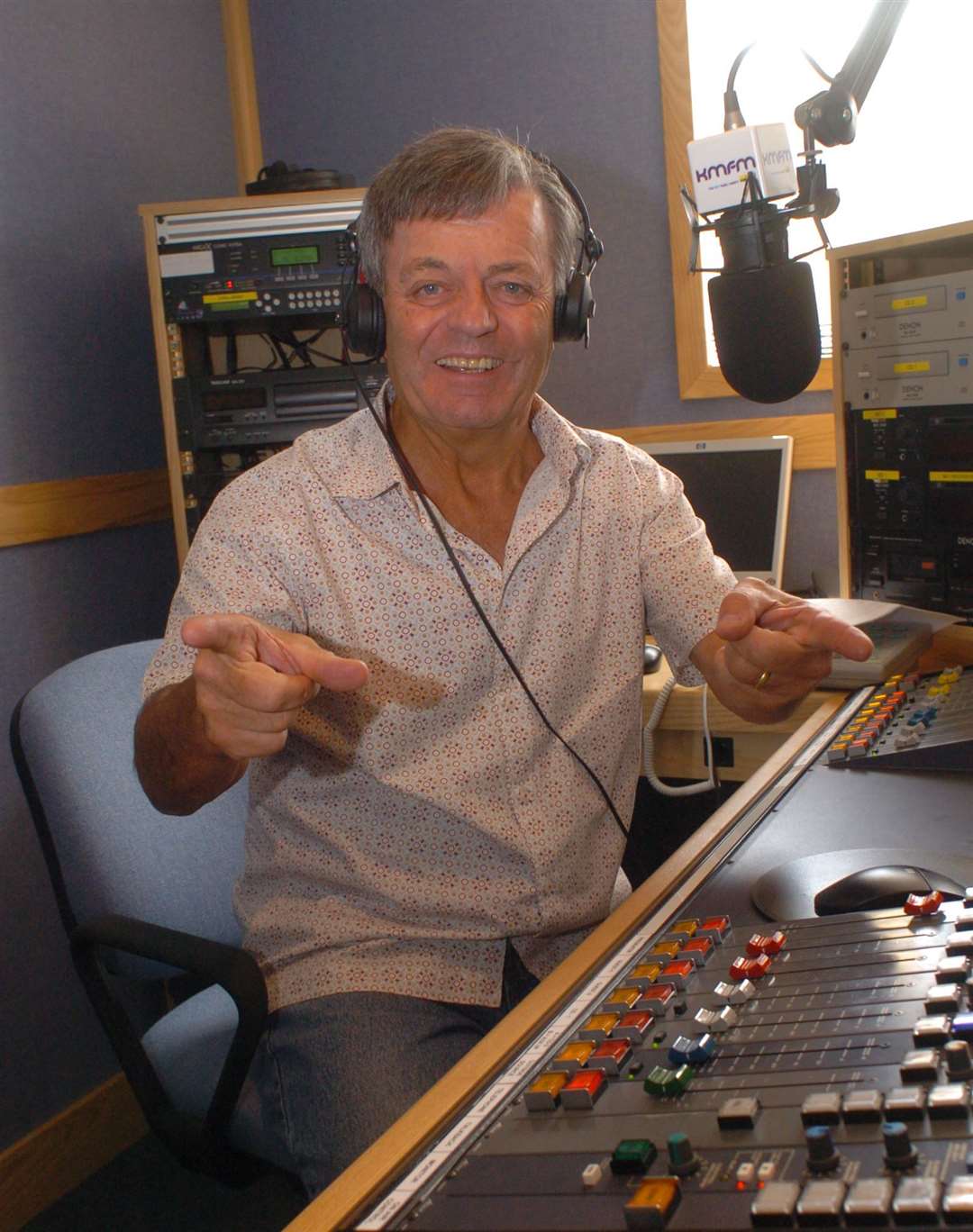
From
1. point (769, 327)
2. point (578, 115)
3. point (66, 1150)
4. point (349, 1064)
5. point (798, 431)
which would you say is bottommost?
point (66, 1150)

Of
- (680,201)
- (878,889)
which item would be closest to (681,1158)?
(878,889)

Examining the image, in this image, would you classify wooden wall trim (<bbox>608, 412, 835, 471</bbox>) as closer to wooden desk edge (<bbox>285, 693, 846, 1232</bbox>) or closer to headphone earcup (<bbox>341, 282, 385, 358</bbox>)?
headphone earcup (<bbox>341, 282, 385, 358</bbox>)

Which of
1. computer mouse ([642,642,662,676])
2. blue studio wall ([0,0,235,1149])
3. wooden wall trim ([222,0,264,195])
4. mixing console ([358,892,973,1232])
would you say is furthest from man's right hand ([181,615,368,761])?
wooden wall trim ([222,0,264,195])

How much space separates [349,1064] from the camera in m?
1.08

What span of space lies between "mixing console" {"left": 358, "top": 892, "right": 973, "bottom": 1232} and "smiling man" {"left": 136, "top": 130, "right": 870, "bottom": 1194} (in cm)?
37

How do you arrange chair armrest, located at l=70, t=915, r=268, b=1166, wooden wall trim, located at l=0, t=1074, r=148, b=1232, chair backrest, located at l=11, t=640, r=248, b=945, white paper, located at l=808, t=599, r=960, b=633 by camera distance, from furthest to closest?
→ wooden wall trim, located at l=0, t=1074, r=148, b=1232, white paper, located at l=808, t=599, r=960, b=633, chair backrest, located at l=11, t=640, r=248, b=945, chair armrest, located at l=70, t=915, r=268, b=1166

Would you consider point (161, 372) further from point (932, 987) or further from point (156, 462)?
point (932, 987)

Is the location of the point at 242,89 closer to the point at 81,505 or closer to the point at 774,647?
the point at 81,505

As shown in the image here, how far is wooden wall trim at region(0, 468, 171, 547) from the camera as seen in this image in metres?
2.09

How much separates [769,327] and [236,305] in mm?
989

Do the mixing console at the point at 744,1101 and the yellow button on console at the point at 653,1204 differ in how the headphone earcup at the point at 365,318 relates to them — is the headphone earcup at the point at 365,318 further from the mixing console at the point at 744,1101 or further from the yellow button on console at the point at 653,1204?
the yellow button on console at the point at 653,1204

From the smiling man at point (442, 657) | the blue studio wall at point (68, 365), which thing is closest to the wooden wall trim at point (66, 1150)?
the blue studio wall at point (68, 365)

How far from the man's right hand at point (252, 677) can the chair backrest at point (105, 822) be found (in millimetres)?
468

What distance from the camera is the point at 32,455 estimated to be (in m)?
2.14
